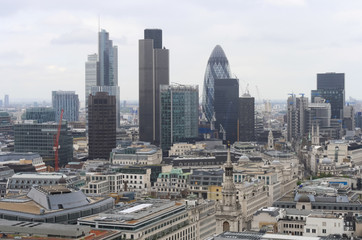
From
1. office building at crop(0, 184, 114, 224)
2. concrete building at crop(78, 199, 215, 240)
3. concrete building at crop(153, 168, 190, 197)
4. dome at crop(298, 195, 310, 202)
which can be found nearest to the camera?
concrete building at crop(78, 199, 215, 240)

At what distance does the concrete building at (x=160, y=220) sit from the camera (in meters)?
97.9

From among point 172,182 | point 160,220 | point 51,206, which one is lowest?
point 172,182

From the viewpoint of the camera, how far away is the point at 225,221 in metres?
131

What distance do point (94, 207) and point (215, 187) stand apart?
4305 centimetres

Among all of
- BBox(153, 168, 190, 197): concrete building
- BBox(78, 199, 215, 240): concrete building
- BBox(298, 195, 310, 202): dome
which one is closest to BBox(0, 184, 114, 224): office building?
BBox(78, 199, 215, 240): concrete building

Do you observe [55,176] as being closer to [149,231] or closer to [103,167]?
[103,167]

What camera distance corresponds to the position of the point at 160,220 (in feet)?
344

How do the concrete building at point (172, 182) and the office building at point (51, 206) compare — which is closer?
the office building at point (51, 206)

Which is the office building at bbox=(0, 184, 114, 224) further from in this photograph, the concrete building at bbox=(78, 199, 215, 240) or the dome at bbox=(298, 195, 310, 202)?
the dome at bbox=(298, 195, 310, 202)

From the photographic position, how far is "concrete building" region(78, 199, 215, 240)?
321ft

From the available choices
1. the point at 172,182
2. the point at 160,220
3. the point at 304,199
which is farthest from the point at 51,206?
A: the point at 172,182

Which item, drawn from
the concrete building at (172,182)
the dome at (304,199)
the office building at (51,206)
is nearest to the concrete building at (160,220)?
the office building at (51,206)

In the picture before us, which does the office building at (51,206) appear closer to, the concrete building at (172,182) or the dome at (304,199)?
the dome at (304,199)

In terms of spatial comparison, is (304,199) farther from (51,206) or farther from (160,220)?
(51,206)
